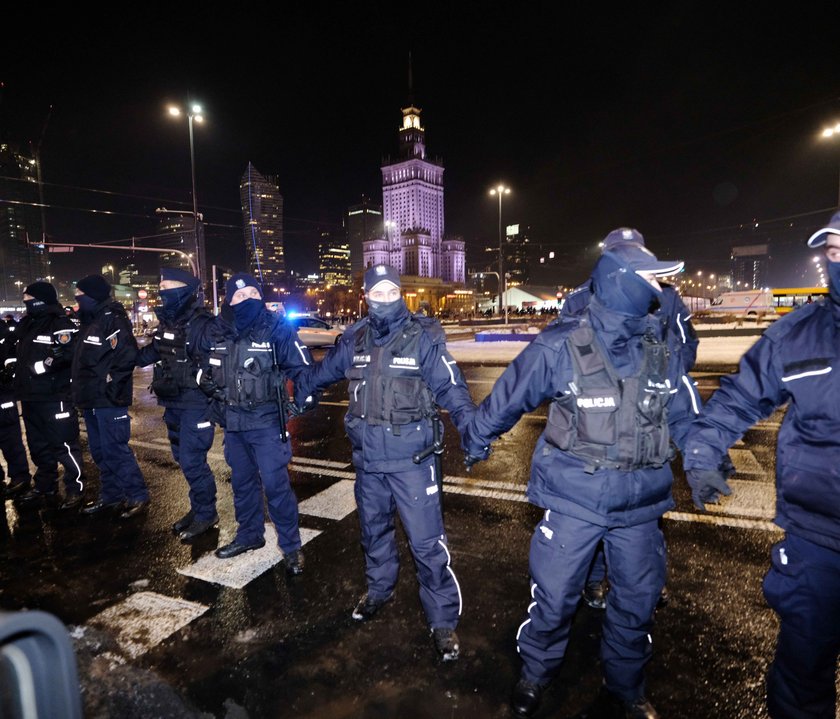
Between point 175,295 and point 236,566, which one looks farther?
point 175,295

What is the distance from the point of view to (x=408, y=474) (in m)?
3.01

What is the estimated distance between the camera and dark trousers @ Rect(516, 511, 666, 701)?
2312mm

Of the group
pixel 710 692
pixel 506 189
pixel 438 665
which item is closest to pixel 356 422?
pixel 438 665

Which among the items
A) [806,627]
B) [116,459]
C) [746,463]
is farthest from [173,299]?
[746,463]

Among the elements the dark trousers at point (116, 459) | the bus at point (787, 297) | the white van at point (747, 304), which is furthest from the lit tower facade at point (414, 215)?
the dark trousers at point (116, 459)

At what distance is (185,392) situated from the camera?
4465 mm

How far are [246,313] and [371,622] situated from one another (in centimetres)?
237

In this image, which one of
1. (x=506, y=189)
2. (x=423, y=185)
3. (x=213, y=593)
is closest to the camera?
(x=213, y=593)

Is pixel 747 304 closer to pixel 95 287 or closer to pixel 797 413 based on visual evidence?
pixel 797 413

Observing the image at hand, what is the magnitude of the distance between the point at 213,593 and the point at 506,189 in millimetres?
33473

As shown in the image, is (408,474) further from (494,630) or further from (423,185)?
(423,185)

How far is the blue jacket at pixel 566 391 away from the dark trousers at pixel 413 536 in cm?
64

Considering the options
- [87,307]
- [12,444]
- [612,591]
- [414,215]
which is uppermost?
[414,215]

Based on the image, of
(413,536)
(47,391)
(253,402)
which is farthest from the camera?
(47,391)
